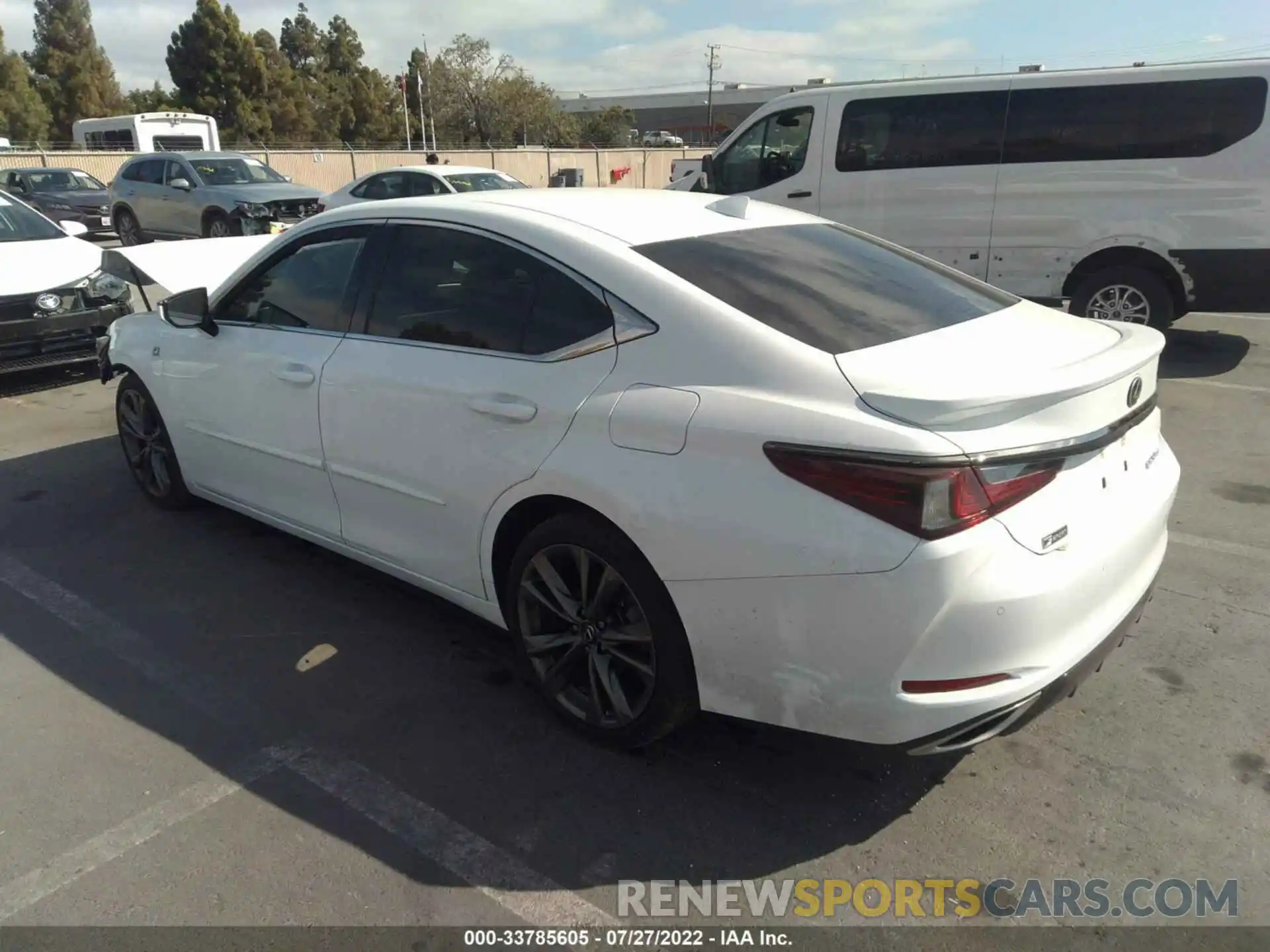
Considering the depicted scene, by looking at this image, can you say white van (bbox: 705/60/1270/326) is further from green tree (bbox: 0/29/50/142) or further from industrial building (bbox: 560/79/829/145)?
industrial building (bbox: 560/79/829/145)

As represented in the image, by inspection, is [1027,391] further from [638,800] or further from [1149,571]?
[638,800]

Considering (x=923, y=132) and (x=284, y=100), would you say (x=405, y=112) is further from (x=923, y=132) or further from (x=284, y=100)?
(x=923, y=132)

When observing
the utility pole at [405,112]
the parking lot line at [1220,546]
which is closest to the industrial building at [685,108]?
the utility pole at [405,112]

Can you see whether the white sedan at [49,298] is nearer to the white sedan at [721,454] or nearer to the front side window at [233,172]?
the white sedan at [721,454]

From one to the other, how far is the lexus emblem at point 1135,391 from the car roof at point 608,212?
1.35m

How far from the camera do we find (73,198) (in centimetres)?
2052

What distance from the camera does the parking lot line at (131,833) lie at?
8.03 feet

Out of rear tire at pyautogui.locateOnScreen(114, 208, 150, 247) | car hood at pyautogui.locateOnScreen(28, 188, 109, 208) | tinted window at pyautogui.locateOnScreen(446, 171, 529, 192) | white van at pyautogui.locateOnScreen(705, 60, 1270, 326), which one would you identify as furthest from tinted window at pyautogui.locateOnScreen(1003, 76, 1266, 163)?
car hood at pyautogui.locateOnScreen(28, 188, 109, 208)

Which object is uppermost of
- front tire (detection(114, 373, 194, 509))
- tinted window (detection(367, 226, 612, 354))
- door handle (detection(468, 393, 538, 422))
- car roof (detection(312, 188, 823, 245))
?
car roof (detection(312, 188, 823, 245))

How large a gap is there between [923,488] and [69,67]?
62.3 meters

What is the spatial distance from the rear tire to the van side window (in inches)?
555

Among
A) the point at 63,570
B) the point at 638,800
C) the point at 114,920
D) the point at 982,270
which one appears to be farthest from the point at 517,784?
the point at 982,270

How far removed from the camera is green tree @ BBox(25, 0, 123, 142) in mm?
50938

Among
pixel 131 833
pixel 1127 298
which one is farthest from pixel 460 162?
pixel 131 833
